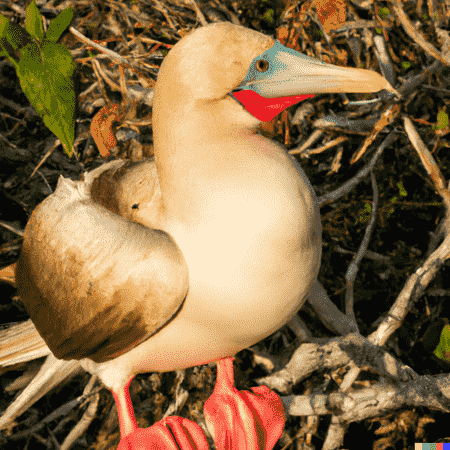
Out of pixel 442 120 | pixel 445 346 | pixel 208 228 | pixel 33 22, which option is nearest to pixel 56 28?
pixel 33 22

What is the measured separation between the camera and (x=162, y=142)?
1.26 meters

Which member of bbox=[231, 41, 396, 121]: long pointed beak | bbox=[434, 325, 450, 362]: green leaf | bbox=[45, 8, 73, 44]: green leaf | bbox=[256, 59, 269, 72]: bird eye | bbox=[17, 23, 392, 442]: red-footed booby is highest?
bbox=[45, 8, 73, 44]: green leaf

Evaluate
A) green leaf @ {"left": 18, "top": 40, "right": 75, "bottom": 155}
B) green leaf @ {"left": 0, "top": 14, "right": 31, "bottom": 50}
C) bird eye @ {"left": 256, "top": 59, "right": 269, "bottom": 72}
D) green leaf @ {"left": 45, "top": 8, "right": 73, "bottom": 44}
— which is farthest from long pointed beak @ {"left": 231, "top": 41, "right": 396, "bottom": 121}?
green leaf @ {"left": 0, "top": 14, "right": 31, "bottom": 50}

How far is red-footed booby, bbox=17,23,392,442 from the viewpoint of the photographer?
1164 millimetres

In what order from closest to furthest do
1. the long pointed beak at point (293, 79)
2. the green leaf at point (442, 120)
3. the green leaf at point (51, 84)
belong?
the long pointed beak at point (293, 79), the green leaf at point (51, 84), the green leaf at point (442, 120)

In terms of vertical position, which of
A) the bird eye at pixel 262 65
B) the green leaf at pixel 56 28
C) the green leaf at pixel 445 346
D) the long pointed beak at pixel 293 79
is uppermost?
the green leaf at pixel 56 28

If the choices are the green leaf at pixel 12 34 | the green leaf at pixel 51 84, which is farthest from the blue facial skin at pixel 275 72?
the green leaf at pixel 12 34

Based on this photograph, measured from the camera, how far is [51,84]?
5.31ft

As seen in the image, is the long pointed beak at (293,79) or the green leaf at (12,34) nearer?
the long pointed beak at (293,79)

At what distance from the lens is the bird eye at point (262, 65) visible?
1181 millimetres

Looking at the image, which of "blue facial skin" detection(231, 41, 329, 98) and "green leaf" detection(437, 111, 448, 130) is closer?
"blue facial skin" detection(231, 41, 329, 98)

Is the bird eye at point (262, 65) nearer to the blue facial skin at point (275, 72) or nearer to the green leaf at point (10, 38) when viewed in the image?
the blue facial skin at point (275, 72)

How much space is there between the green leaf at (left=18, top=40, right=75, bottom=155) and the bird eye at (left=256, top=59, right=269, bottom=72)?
2.43ft

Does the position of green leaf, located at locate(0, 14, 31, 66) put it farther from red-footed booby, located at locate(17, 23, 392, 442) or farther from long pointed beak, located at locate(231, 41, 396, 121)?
long pointed beak, located at locate(231, 41, 396, 121)
